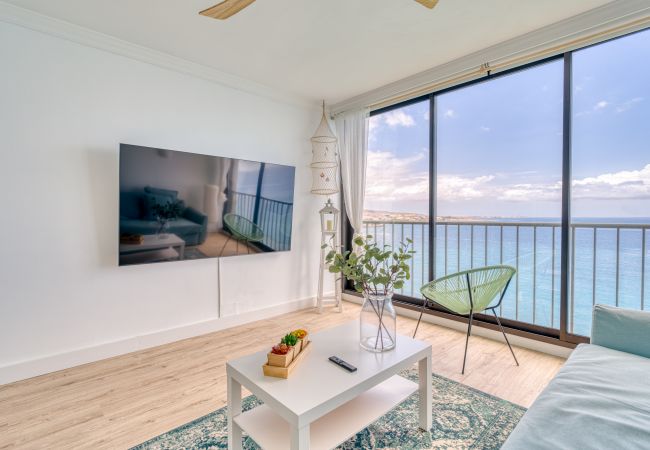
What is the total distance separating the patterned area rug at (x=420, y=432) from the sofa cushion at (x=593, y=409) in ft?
1.65

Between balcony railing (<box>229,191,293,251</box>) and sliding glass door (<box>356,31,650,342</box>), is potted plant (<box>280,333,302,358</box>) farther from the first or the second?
sliding glass door (<box>356,31,650,342</box>)

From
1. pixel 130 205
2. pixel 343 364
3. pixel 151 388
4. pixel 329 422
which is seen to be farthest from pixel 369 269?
pixel 130 205

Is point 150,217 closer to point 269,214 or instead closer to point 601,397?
point 269,214

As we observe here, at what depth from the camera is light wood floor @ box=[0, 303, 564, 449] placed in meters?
1.58

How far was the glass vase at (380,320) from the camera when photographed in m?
1.54

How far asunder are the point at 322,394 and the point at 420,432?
2.45 ft

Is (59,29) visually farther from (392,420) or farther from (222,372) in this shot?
(392,420)

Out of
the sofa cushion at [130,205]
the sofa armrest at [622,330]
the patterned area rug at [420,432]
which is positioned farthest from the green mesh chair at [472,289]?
the sofa cushion at [130,205]

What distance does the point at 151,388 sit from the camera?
6.45 feet

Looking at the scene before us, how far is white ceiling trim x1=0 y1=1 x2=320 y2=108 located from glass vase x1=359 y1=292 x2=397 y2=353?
8.04 feet

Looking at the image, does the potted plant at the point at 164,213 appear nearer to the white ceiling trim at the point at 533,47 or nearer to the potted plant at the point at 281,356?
the potted plant at the point at 281,356

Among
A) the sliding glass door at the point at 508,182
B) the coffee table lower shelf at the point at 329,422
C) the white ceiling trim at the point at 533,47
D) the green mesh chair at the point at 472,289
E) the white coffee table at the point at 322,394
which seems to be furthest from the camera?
the sliding glass door at the point at 508,182

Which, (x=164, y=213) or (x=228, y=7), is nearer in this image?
(x=228, y=7)

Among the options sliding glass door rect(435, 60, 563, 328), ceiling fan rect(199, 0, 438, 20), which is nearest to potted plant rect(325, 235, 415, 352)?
ceiling fan rect(199, 0, 438, 20)
